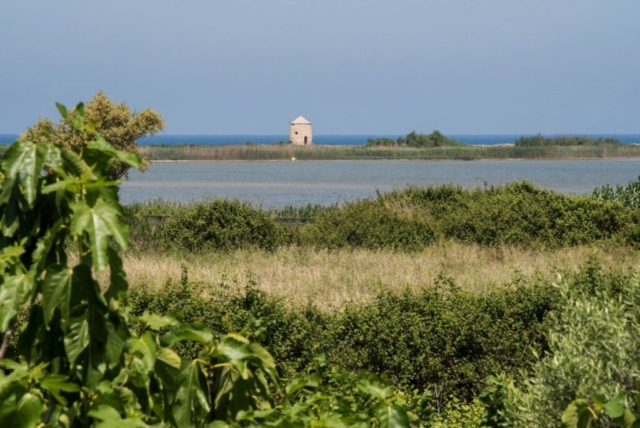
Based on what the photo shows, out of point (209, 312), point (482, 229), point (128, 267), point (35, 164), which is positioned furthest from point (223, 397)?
point (482, 229)

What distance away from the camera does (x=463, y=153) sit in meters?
73.6

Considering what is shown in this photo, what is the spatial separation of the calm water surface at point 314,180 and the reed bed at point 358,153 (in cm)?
778

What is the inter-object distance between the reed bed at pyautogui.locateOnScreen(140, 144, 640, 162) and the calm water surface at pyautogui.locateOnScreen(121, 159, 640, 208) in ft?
25.5

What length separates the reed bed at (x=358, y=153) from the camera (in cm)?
6825

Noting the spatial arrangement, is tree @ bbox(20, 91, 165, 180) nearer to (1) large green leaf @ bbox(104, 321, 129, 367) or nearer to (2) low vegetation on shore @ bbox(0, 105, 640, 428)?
(2) low vegetation on shore @ bbox(0, 105, 640, 428)

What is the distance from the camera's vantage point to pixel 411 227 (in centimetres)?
1568

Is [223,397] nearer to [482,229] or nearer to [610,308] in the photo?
[610,308]

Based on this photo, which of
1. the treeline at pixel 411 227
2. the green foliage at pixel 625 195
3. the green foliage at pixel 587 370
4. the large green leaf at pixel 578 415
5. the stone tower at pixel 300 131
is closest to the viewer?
the large green leaf at pixel 578 415

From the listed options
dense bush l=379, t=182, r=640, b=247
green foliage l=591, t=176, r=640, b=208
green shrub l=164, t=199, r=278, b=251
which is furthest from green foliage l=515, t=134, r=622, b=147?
green shrub l=164, t=199, r=278, b=251

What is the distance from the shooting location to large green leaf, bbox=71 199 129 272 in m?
1.94

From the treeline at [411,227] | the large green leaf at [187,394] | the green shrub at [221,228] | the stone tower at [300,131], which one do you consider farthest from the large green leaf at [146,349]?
the stone tower at [300,131]

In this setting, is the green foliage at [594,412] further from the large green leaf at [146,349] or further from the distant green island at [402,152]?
the distant green island at [402,152]

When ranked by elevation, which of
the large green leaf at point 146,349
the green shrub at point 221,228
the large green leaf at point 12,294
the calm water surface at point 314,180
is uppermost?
the large green leaf at point 12,294

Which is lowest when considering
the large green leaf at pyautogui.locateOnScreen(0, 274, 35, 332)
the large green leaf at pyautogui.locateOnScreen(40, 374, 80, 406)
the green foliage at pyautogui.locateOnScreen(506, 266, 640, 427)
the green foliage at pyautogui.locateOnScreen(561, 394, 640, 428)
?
the green foliage at pyautogui.locateOnScreen(506, 266, 640, 427)
